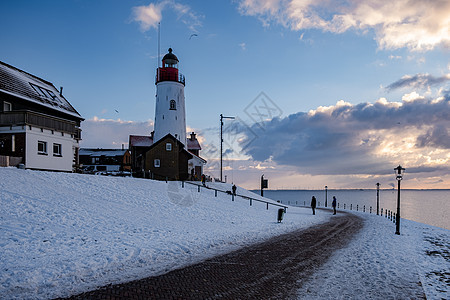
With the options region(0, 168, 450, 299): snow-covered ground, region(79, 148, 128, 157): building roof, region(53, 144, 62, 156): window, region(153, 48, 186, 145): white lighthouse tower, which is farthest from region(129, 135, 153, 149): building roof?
region(0, 168, 450, 299): snow-covered ground

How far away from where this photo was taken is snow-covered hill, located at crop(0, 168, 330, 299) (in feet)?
29.7

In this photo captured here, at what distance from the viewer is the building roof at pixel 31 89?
25.7 metres

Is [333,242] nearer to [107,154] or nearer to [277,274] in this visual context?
[277,274]

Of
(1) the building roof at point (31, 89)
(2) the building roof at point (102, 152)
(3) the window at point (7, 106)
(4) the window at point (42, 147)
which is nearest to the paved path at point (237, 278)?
(4) the window at point (42, 147)

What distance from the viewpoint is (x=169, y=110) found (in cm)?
4569

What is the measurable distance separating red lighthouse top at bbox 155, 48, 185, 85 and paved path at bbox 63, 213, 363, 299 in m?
35.6

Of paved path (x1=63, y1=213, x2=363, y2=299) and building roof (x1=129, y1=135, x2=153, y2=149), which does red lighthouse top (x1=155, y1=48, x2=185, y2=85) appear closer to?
building roof (x1=129, y1=135, x2=153, y2=149)

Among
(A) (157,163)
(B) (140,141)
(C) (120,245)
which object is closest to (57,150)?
(A) (157,163)

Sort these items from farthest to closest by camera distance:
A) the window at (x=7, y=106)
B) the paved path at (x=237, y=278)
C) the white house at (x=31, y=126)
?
the window at (x=7, y=106), the white house at (x=31, y=126), the paved path at (x=237, y=278)

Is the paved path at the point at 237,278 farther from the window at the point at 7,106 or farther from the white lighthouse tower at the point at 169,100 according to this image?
the white lighthouse tower at the point at 169,100

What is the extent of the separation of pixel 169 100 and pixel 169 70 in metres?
4.32

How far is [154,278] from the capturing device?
30.1ft

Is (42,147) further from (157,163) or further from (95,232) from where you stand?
(157,163)

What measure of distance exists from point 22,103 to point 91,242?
19166 millimetres
